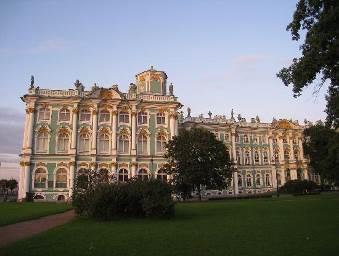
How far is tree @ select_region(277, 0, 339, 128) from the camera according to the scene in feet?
53.8

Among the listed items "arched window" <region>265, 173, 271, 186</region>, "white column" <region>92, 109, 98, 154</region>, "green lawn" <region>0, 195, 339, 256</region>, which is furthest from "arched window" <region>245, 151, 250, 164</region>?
"green lawn" <region>0, 195, 339, 256</region>

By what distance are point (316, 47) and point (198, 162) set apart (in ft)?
93.0

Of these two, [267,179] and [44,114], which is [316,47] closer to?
[44,114]

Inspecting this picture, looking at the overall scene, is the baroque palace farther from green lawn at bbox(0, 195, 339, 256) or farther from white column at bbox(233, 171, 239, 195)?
green lawn at bbox(0, 195, 339, 256)

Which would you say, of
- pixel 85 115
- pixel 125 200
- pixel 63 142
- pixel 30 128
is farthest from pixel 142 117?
pixel 125 200

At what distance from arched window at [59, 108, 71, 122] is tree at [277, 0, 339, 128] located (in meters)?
41.0

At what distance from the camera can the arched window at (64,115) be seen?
177 ft

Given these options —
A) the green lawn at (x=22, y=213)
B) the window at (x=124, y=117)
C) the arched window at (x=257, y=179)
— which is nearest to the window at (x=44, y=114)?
the window at (x=124, y=117)

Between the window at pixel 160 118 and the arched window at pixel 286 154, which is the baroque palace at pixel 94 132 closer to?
the window at pixel 160 118

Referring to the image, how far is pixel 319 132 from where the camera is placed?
2032 inches

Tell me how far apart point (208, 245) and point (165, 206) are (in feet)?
28.2

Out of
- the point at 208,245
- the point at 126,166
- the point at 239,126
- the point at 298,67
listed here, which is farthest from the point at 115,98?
the point at 208,245

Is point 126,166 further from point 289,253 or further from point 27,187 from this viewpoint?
point 289,253

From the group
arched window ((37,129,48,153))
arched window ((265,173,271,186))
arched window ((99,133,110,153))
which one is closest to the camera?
arched window ((37,129,48,153))
